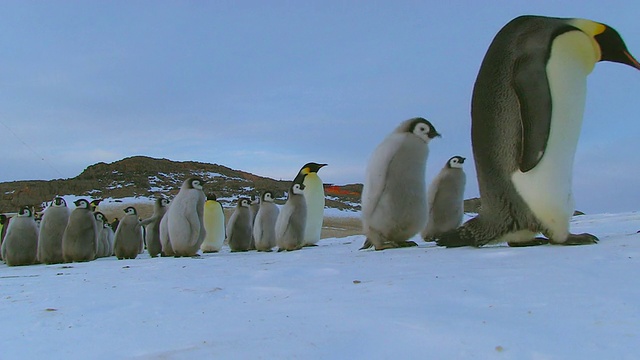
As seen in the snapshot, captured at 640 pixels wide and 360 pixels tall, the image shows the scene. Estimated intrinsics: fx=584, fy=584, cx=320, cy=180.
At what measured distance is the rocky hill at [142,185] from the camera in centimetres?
2367

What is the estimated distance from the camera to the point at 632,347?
1499 mm

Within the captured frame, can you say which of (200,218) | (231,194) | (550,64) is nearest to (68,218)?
(200,218)

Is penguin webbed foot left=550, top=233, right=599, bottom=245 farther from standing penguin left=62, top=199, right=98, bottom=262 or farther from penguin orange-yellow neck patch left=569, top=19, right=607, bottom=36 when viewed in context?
standing penguin left=62, top=199, right=98, bottom=262

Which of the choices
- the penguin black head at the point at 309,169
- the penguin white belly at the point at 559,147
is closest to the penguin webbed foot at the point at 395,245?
the penguin white belly at the point at 559,147

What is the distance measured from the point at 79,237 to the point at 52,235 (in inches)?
17.1

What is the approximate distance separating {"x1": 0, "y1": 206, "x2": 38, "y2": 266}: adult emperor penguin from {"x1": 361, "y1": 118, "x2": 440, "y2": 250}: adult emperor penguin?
18.6ft

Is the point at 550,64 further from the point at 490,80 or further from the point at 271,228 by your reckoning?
the point at 271,228

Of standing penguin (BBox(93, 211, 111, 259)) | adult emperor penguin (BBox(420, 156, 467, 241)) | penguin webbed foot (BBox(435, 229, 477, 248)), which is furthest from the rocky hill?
penguin webbed foot (BBox(435, 229, 477, 248))

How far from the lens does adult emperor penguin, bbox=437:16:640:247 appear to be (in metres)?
3.50

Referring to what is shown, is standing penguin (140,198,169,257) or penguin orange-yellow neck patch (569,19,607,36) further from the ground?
penguin orange-yellow neck patch (569,19,607,36)

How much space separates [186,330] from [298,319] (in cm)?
38

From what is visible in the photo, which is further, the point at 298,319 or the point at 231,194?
the point at 231,194

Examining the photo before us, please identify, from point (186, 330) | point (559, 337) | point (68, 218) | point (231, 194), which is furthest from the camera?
point (231, 194)

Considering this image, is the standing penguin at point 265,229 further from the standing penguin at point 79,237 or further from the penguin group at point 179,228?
the standing penguin at point 79,237
